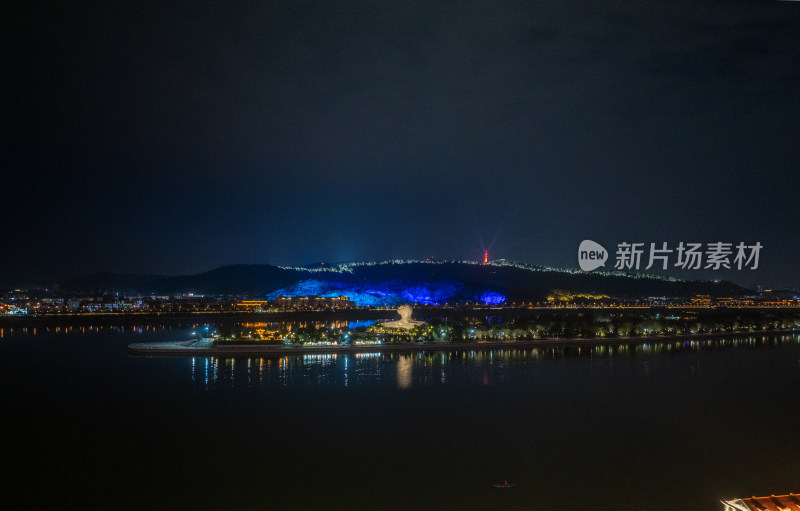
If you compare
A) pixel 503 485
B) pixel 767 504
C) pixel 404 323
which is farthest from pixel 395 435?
pixel 404 323

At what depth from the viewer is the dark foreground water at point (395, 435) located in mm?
4188

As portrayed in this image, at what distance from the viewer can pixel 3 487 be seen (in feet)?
14.3

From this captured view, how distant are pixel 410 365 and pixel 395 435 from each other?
A: 4.54 metres

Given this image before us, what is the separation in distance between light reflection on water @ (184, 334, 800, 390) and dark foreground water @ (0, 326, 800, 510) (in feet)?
0.28

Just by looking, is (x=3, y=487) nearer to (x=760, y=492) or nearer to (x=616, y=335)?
(x=760, y=492)

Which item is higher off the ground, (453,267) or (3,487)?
(453,267)

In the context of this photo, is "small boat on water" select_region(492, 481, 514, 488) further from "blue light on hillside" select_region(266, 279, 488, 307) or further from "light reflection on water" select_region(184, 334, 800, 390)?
"blue light on hillside" select_region(266, 279, 488, 307)

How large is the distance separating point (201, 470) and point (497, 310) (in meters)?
22.4

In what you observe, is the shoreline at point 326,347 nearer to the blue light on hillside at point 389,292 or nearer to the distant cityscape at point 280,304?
the distant cityscape at point 280,304

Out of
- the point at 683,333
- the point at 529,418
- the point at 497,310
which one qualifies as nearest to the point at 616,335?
the point at 683,333

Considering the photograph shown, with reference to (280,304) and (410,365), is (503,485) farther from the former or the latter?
(280,304)

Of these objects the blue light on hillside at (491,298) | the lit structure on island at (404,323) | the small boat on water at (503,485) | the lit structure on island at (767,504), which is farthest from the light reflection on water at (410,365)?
the blue light on hillside at (491,298)

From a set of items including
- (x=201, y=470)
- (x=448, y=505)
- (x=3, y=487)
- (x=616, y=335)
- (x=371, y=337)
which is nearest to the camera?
(x=448, y=505)

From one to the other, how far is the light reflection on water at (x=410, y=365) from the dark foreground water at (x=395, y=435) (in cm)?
9
